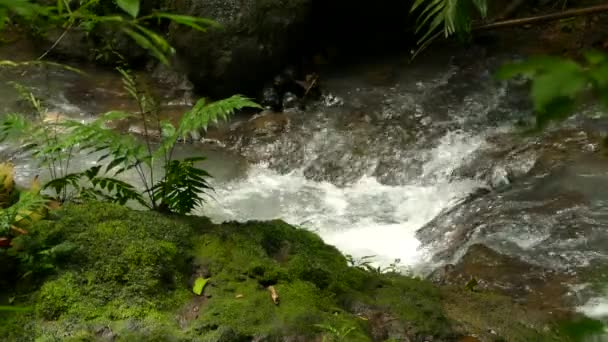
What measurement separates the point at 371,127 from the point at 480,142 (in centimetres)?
121

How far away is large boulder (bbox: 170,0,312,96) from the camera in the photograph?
7.88m

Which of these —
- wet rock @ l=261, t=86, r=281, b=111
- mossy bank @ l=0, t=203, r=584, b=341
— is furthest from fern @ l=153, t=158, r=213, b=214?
wet rock @ l=261, t=86, r=281, b=111

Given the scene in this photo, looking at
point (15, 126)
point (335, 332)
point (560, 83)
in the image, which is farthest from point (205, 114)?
point (560, 83)

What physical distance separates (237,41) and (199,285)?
18.0ft

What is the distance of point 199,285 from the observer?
9.57 feet

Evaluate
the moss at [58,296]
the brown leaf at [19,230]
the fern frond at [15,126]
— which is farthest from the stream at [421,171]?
the brown leaf at [19,230]

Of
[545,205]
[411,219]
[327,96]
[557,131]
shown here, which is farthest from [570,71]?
[327,96]

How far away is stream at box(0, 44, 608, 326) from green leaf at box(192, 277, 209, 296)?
6.97ft

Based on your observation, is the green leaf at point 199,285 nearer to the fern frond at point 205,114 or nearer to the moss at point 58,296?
the moss at point 58,296

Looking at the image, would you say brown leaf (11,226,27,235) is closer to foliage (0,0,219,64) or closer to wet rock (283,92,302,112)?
foliage (0,0,219,64)

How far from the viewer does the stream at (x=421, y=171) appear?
4.73 meters

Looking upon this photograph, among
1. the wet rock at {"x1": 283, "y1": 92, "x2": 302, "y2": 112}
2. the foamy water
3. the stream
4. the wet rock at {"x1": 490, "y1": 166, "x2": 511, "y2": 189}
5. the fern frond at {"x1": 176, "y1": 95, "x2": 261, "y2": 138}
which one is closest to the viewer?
the fern frond at {"x1": 176, "y1": 95, "x2": 261, "y2": 138}

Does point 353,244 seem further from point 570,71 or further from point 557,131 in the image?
point 570,71

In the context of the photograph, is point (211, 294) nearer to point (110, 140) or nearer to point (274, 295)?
point (274, 295)
